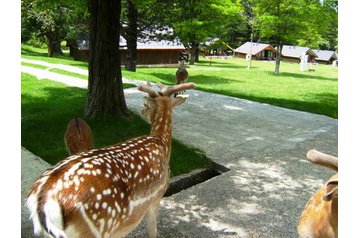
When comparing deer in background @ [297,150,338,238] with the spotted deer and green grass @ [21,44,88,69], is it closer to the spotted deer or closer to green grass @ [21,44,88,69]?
the spotted deer

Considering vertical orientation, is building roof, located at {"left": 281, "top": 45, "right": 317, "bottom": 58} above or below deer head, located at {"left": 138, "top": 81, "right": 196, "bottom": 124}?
above

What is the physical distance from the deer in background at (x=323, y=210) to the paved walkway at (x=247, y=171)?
1.81 metres

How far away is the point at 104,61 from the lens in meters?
6.13

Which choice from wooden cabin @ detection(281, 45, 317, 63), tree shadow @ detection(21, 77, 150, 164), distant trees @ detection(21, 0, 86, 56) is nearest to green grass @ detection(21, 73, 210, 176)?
tree shadow @ detection(21, 77, 150, 164)

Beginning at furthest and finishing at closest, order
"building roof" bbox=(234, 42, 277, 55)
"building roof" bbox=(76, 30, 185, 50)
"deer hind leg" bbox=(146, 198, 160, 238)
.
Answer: "building roof" bbox=(234, 42, 277, 55) < "building roof" bbox=(76, 30, 185, 50) < "deer hind leg" bbox=(146, 198, 160, 238)

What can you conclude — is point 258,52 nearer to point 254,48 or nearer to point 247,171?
point 254,48

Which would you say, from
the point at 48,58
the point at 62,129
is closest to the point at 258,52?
the point at 48,58

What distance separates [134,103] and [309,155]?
7.12m

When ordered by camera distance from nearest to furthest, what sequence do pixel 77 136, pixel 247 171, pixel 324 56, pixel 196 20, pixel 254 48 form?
pixel 77 136 < pixel 247 171 < pixel 196 20 < pixel 254 48 < pixel 324 56

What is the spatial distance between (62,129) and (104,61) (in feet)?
4.17

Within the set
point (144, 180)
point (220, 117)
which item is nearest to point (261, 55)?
point (220, 117)

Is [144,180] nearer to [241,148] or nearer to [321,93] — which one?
[241,148]

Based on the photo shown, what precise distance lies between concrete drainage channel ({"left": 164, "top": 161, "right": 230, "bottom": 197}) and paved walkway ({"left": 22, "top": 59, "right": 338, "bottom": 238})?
0.14 m

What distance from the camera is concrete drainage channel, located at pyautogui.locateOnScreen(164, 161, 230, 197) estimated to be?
444 cm
